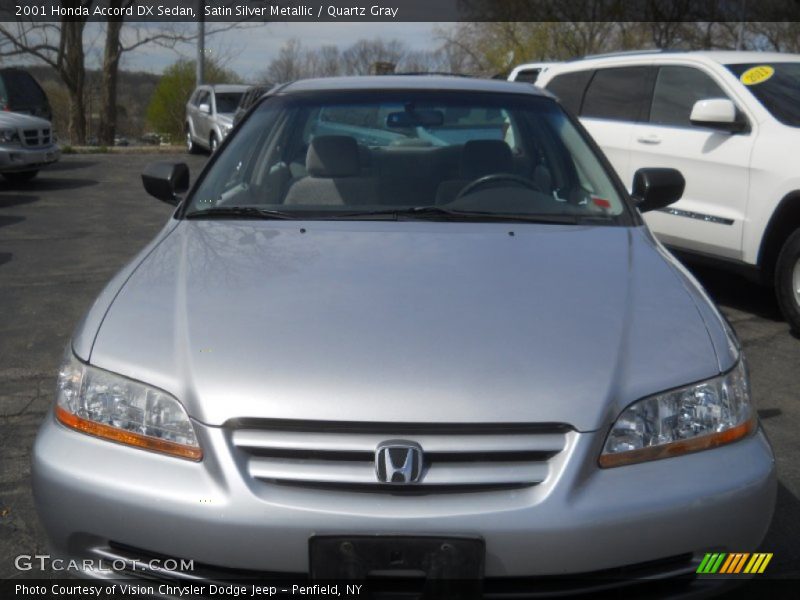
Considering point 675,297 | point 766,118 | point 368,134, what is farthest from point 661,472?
point 766,118

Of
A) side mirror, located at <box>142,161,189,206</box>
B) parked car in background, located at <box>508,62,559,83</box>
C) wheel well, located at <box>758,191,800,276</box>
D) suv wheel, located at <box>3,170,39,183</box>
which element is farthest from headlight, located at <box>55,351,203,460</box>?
suv wheel, located at <box>3,170,39,183</box>

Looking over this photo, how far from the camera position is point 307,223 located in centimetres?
339

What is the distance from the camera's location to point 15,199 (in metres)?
12.3

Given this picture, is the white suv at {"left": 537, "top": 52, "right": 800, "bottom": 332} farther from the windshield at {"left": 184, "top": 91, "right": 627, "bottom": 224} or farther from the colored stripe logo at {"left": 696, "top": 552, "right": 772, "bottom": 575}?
the colored stripe logo at {"left": 696, "top": 552, "right": 772, "bottom": 575}

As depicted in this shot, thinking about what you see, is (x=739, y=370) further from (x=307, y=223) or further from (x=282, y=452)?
(x=307, y=223)

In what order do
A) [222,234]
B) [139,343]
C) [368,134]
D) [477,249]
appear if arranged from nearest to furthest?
[139,343], [477,249], [222,234], [368,134]

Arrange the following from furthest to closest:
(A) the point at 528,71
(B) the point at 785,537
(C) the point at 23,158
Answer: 1. (C) the point at 23,158
2. (A) the point at 528,71
3. (B) the point at 785,537

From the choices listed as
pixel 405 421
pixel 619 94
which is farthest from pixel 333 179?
pixel 619 94

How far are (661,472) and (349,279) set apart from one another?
104cm

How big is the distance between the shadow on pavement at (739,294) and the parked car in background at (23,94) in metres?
14.2

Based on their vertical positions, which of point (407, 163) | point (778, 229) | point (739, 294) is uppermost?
point (407, 163)

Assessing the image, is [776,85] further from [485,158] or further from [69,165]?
[69,165]

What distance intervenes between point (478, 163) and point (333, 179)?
57cm

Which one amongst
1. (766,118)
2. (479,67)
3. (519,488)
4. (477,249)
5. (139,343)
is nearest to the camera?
(519,488)
